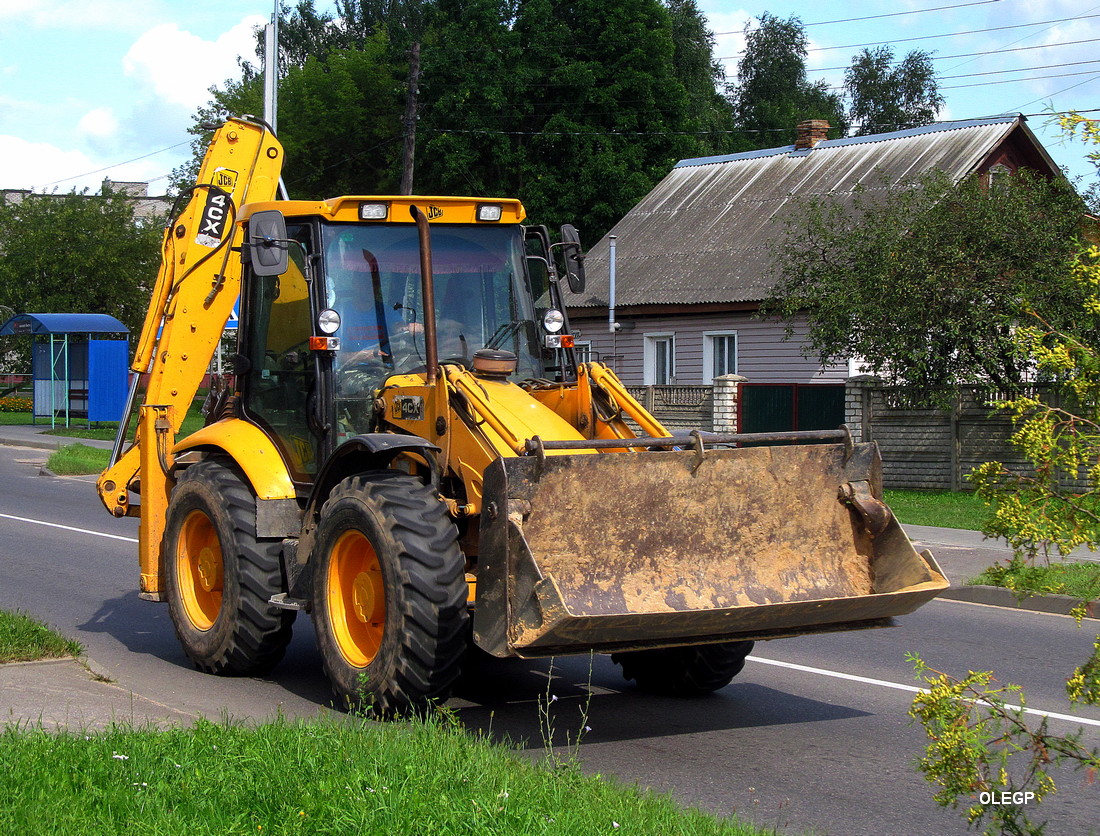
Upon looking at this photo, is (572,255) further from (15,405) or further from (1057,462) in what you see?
(15,405)

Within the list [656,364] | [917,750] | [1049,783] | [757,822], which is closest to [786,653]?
[917,750]

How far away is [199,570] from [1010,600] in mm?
7202

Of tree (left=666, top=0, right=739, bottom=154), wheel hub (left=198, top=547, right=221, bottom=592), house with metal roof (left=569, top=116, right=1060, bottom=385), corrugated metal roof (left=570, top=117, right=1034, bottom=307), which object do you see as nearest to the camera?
wheel hub (left=198, top=547, right=221, bottom=592)

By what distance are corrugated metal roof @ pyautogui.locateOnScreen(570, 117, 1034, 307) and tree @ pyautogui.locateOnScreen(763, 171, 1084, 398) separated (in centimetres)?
777

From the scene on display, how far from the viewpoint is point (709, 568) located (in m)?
6.36

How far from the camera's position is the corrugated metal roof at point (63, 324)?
33.5m

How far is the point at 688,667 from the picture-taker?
729cm

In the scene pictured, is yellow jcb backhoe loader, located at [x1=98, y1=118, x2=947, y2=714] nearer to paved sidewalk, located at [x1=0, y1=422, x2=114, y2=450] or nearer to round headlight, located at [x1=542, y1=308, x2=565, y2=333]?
round headlight, located at [x1=542, y1=308, x2=565, y2=333]

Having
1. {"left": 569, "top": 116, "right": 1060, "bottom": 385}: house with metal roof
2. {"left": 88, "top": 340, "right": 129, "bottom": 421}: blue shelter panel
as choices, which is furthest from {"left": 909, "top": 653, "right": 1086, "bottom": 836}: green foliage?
{"left": 88, "top": 340, "right": 129, "bottom": 421}: blue shelter panel

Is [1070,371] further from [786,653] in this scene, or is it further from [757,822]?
[786,653]

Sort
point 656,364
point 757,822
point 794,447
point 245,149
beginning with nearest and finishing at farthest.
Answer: point 757,822
point 794,447
point 245,149
point 656,364

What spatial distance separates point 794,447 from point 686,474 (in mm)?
715

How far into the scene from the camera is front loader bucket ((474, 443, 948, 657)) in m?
5.75

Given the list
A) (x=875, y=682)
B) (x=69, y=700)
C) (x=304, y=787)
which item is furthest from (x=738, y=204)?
(x=304, y=787)
